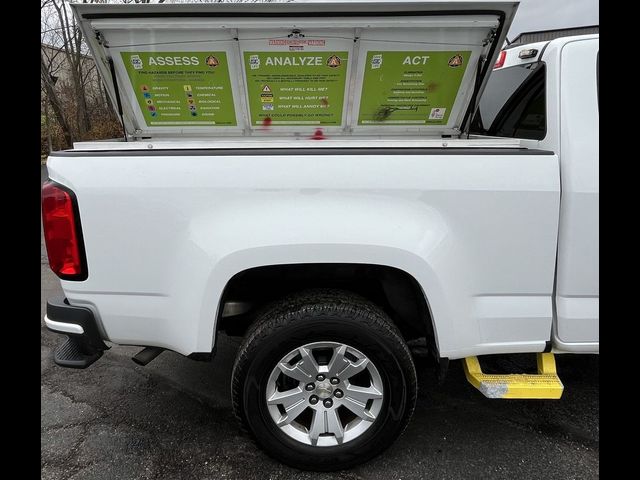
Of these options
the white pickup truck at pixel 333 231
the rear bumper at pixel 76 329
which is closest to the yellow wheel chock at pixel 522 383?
the white pickup truck at pixel 333 231

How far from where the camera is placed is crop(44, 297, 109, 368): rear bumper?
2.04m

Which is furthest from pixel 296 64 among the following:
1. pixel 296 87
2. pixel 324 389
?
pixel 324 389

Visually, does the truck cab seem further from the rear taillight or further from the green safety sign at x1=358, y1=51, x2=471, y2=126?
Answer: the rear taillight

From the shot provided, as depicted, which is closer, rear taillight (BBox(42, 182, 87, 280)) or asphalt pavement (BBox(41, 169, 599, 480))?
rear taillight (BBox(42, 182, 87, 280))

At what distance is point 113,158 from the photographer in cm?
190

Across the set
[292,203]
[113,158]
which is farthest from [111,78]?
[292,203]

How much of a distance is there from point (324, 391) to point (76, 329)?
1.21 meters

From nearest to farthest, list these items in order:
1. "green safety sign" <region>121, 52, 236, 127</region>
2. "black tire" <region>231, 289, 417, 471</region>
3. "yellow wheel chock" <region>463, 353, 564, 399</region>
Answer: "black tire" <region>231, 289, 417, 471</region> < "yellow wheel chock" <region>463, 353, 564, 399</region> < "green safety sign" <region>121, 52, 236, 127</region>

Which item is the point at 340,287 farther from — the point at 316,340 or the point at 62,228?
the point at 62,228

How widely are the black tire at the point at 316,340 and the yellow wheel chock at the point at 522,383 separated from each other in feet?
1.09

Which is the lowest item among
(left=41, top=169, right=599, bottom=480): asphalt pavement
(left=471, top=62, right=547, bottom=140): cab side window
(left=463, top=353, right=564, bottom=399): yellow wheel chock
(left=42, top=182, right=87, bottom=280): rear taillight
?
(left=41, top=169, right=599, bottom=480): asphalt pavement

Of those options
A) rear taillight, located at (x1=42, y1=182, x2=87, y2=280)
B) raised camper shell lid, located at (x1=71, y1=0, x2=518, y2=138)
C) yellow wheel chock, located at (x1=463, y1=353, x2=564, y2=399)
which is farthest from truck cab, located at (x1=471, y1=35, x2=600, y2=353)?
rear taillight, located at (x1=42, y1=182, x2=87, y2=280)

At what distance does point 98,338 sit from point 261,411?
857 mm

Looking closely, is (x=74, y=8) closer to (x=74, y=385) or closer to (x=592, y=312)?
(x=74, y=385)
